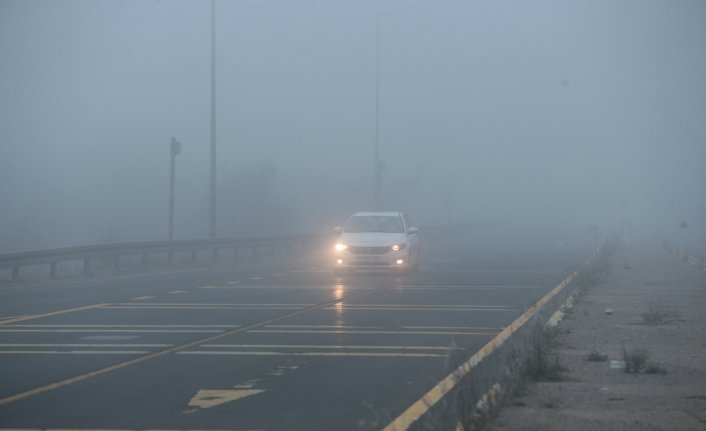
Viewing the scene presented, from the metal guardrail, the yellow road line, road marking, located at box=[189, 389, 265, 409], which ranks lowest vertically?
road marking, located at box=[189, 389, 265, 409]

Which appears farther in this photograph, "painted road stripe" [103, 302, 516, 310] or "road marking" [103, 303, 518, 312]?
"painted road stripe" [103, 302, 516, 310]

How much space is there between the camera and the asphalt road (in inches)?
418

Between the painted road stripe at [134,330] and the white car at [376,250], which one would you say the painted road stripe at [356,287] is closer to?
the white car at [376,250]

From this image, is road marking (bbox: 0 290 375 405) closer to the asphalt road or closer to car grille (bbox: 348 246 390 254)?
the asphalt road

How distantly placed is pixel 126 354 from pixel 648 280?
19.2 meters

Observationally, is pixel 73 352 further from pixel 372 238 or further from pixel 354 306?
pixel 372 238

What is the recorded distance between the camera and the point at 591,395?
11.1m

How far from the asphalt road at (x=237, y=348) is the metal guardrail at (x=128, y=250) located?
112cm

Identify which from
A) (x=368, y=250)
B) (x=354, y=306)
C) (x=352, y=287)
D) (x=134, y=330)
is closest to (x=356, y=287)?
(x=352, y=287)

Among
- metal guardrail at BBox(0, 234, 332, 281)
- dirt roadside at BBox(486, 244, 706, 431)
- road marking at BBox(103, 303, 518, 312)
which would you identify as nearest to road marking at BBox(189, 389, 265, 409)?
dirt roadside at BBox(486, 244, 706, 431)

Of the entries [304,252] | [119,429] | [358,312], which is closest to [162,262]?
[304,252]

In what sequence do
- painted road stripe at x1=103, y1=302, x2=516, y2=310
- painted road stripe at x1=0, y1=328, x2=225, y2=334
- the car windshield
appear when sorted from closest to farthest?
1. painted road stripe at x1=0, y1=328, x2=225, y2=334
2. painted road stripe at x1=103, y1=302, x2=516, y2=310
3. the car windshield

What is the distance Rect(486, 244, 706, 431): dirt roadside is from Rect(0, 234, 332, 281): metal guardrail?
15141 mm

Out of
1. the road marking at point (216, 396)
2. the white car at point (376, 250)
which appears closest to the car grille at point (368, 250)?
the white car at point (376, 250)
